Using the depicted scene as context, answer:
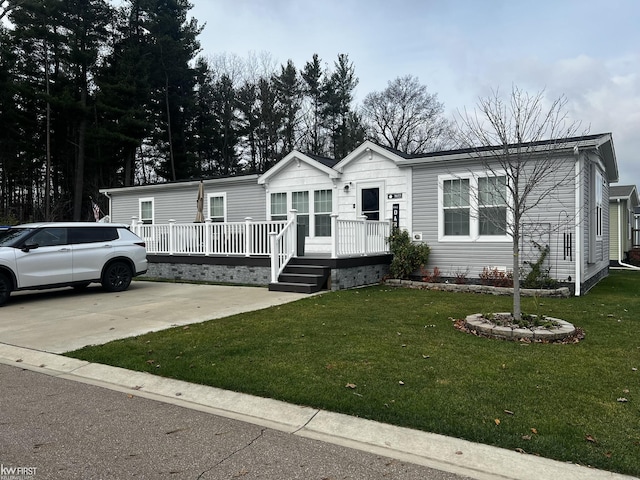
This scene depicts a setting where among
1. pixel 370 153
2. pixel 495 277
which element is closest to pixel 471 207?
pixel 495 277

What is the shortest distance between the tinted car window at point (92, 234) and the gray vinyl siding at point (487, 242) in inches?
314

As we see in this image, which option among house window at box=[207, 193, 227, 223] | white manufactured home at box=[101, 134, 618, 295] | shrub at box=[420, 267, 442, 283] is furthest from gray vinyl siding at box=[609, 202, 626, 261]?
house window at box=[207, 193, 227, 223]

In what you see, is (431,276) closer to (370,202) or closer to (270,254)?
(370,202)

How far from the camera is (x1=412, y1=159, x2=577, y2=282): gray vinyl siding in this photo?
10.6 metres

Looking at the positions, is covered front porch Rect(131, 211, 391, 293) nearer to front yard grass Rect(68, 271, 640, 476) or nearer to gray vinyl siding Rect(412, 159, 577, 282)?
gray vinyl siding Rect(412, 159, 577, 282)

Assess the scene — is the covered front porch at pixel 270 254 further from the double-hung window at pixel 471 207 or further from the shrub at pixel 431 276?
the double-hung window at pixel 471 207

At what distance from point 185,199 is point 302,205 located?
5.38 metres

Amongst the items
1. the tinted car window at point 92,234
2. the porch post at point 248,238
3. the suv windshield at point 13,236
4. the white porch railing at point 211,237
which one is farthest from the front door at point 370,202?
the suv windshield at point 13,236

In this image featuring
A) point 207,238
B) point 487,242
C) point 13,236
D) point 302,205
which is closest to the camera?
point 13,236

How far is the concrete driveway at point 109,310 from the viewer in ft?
21.9

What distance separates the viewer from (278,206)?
15234 millimetres

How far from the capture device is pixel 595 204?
12.0 meters

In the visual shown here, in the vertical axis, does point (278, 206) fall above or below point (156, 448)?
above

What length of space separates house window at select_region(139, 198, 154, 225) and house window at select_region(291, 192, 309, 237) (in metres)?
6.99
